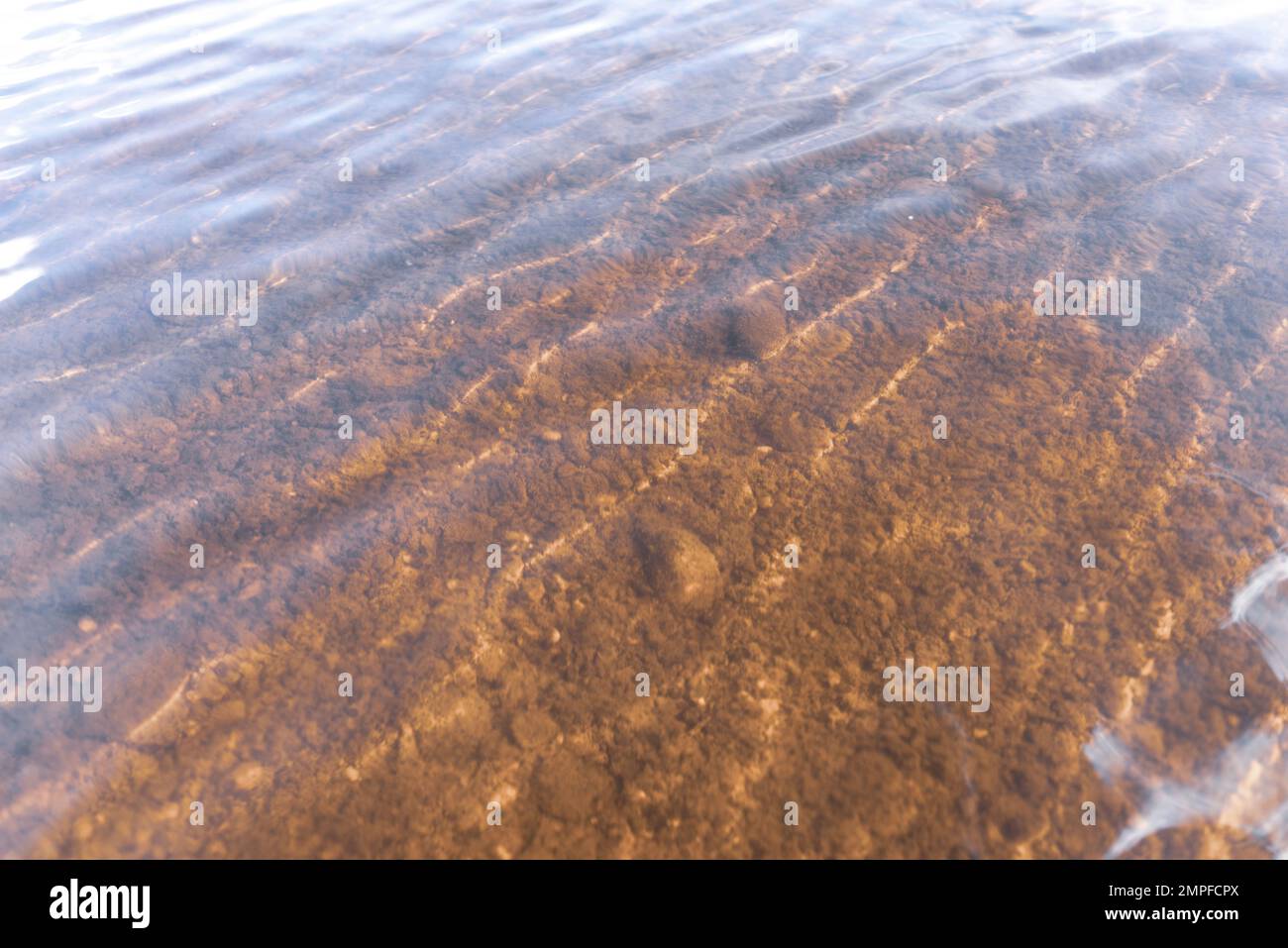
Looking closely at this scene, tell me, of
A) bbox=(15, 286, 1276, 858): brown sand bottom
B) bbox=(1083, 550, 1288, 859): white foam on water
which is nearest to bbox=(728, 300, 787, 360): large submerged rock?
bbox=(15, 286, 1276, 858): brown sand bottom

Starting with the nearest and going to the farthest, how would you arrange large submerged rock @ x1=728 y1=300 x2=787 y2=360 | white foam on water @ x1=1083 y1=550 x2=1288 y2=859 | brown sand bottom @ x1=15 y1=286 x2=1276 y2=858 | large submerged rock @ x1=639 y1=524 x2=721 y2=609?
white foam on water @ x1=1083 y1=550 x2=1288 y2=859
brown sand bottom @ x1=15 y1=286 x2=1276 y2=858
large submerged rock @ x1=639 y1=524 x2=721 y2=609
large submerged rock @ x1=728 y1=300 x2=787 y2=360

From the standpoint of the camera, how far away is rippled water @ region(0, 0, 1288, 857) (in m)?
3.30

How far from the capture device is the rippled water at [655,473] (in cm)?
330

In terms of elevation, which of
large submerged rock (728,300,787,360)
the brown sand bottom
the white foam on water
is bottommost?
the white foam on water

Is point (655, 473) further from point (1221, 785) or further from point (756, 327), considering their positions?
point (1221, 785)

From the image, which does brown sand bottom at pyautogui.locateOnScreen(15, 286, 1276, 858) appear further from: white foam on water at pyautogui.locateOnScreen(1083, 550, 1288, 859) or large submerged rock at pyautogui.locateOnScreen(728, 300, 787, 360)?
large submerged rock at pyautogui.locateOnScreen(728, 300, 787, 360)

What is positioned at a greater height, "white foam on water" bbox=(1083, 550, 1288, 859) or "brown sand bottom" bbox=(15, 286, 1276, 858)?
"brown sand bottom" bbox=(15, 286, 1276, 858)

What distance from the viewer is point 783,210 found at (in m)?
6.56

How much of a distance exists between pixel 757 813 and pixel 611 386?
2783mm

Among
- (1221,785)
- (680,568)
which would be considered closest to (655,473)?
(680,568)

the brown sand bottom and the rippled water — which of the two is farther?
the rippled water
